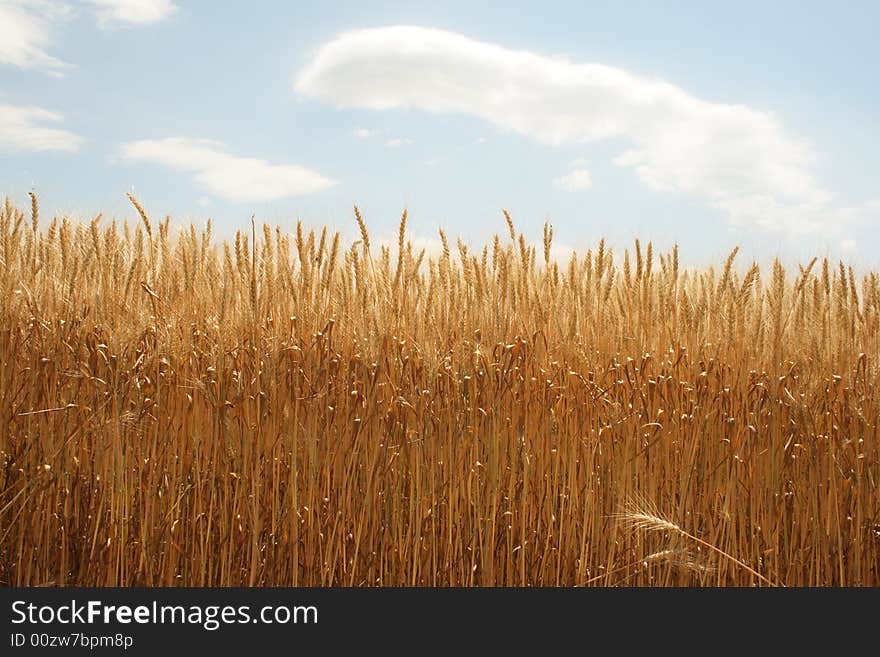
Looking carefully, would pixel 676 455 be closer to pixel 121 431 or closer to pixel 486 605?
pixel 486 605

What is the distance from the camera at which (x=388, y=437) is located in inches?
92.6

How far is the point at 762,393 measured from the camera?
282cm

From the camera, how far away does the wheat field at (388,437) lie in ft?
7.27

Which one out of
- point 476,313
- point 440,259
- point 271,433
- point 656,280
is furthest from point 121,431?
point 656,280

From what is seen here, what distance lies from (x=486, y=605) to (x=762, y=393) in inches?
59.7

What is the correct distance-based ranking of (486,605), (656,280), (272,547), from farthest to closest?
(656,280) → (272,547) → (486,605)

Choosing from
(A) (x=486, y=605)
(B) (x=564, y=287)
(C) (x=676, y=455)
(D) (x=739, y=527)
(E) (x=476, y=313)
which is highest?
(B) (x=564, y=287)

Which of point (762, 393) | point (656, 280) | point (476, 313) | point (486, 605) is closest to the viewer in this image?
point (486, 605)

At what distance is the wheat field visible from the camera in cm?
222

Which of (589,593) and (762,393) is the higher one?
(762,393)

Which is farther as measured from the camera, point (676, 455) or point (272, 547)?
point (676, 455)

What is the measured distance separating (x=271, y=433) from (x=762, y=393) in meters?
1.88

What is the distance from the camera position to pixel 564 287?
348cm

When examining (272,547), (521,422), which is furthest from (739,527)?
(272,547)
